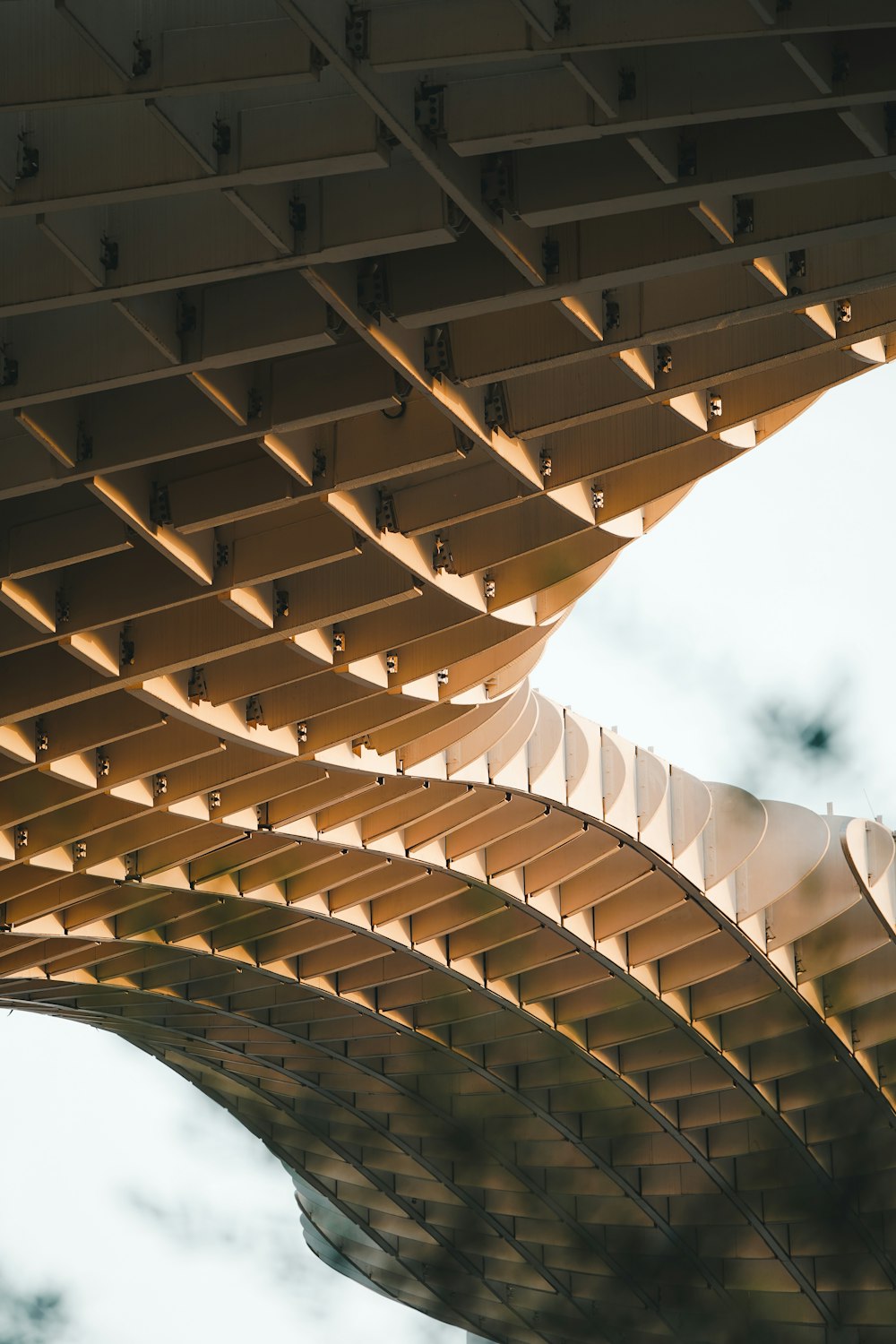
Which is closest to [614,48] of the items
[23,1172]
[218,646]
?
[218,646]

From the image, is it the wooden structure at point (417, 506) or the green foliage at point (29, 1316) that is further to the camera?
the green foliage at point (29, 1316)

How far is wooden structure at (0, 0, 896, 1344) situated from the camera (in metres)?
11.2

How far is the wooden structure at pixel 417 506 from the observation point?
36.7 ft

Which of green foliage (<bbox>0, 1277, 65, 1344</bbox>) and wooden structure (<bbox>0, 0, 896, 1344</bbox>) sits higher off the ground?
wooden structure (<bbox>0, 0, 896, 1344</bbox>)

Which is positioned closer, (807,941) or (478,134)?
(478,134)

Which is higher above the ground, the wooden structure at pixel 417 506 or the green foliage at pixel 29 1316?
the wooden structure at pixel 417 506

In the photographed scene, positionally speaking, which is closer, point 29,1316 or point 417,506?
point 417,506

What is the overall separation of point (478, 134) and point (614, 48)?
115cm

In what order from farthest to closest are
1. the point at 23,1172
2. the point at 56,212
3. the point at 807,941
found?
the point at 23,1172 < the point at 807,941 < the point at 56,212

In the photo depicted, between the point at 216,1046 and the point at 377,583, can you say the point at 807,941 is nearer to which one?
the point at 216,1046

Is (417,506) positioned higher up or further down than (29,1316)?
higher up

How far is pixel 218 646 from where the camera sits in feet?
65.5

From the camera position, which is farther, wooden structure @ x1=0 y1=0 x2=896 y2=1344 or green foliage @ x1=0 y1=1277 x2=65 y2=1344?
green foliage @ x1=0 y1=1277 x2=65 y2=1344

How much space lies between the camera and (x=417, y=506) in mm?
17953
